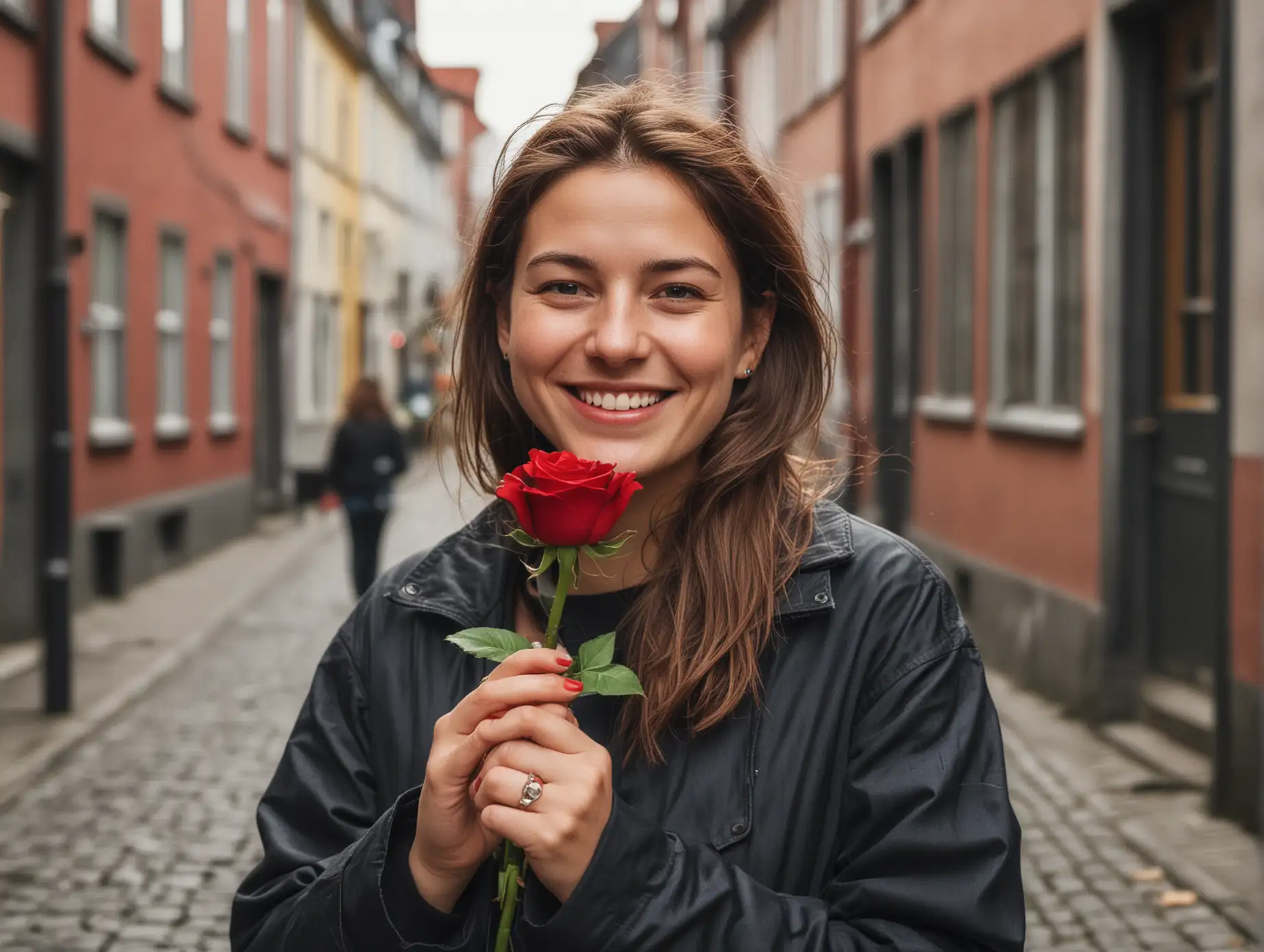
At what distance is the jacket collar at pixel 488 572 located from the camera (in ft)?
6.69

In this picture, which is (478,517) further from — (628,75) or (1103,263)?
(1103,263)

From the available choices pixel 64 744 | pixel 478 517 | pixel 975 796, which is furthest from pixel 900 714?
pixel 64 744

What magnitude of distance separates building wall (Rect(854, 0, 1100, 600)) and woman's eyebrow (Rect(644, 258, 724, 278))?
7.02m

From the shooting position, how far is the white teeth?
2.01 m

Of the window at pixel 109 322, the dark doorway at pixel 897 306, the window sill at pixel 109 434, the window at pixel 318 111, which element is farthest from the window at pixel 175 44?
the window at pixel 318 111

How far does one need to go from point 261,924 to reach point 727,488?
2.37 feet

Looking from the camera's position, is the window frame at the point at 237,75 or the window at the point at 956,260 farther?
the window frame at the point at 237,75

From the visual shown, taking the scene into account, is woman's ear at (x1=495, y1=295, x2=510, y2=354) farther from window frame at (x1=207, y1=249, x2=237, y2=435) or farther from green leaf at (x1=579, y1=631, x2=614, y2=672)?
window frame at (x1=207, y1=249, x2=237, y2=435)

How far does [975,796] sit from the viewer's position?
1929mm

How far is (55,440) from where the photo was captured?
886 cm

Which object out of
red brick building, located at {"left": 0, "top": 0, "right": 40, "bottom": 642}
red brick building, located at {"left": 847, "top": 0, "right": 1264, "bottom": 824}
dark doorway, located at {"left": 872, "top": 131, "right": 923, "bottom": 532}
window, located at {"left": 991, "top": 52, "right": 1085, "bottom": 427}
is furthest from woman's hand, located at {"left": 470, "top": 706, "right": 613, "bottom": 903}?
dark doorway, located at {"left": 872, "top": 131, "right": 923, "bottom": 532}

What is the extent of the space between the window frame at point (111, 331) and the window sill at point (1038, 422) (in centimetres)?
687

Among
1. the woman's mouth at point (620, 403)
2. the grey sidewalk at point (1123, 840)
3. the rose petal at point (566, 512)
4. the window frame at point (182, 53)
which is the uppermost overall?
the window frame at point (182, 53)

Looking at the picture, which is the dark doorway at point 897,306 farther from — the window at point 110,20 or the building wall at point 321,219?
the building wall at point 321,219
